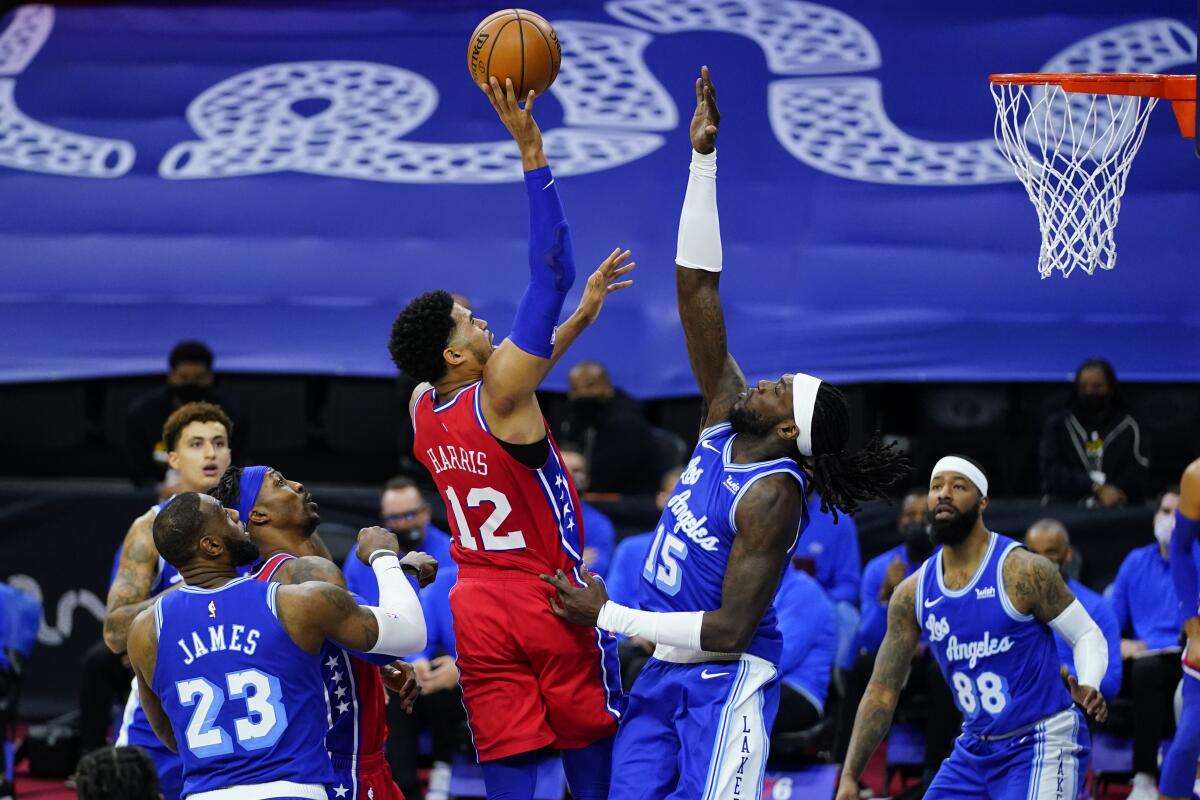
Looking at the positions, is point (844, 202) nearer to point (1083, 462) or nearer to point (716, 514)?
point (1083, 462)

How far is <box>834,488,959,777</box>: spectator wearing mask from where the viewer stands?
30.4 feet

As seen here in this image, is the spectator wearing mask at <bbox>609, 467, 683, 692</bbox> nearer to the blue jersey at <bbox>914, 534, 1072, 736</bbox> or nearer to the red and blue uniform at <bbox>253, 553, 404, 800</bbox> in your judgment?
the blue jersey at <bbox>914, 534, 1072, 736</bbox>

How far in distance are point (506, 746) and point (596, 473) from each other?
5.14 meters

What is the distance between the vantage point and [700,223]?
6.17m

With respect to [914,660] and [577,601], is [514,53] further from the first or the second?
[914,660]

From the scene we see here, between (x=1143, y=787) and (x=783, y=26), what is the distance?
651 cm

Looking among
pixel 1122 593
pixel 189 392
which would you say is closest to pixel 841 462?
pixel 1122 593

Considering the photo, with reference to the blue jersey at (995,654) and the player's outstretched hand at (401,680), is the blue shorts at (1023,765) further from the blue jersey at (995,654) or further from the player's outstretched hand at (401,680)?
the player's outstretched hand at (401,680)

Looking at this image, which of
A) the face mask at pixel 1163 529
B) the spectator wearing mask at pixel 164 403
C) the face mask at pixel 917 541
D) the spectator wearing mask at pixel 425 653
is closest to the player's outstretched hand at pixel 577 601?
the spectator wearing mask at pixel 425 653

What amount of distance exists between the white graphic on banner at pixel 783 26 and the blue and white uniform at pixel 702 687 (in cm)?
766

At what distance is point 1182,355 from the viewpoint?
11.3 meters

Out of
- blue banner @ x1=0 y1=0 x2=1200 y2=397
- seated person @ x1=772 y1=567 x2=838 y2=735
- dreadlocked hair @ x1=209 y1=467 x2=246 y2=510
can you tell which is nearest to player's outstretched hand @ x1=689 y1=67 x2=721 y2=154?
dreadlocked hair @ x1=209 y1=467 x2=246 y2=510

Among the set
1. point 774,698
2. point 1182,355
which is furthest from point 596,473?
point 774,698

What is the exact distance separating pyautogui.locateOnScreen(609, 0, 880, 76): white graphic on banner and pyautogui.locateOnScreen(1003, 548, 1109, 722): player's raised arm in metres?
6.58
